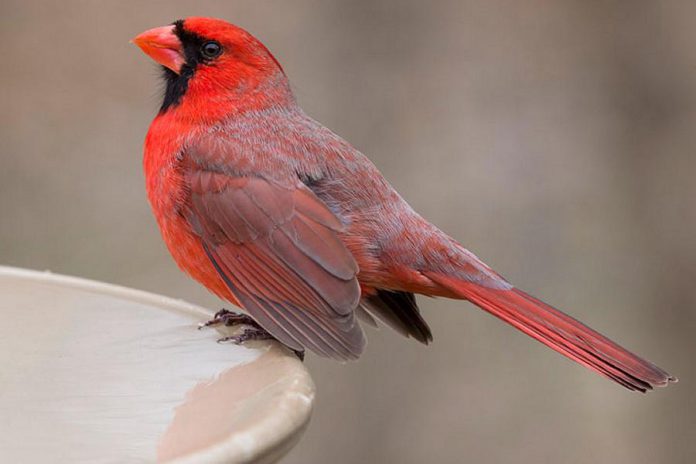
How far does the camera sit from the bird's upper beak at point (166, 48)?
3.12 metres

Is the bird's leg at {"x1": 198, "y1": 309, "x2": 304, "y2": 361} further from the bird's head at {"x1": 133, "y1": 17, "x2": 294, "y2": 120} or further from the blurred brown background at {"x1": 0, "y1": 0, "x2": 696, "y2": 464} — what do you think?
the blurred brown background at {"x1": 0, "y1": 0, "x2": 696, "y2": 464}

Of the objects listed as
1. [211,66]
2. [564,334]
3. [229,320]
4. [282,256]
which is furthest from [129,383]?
[211,66]

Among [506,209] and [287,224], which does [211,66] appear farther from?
[506,209]

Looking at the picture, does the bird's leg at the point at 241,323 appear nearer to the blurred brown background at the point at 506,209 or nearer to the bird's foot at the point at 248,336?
the bird's foot at the point at 248,336

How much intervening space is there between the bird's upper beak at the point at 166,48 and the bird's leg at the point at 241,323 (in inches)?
29.5

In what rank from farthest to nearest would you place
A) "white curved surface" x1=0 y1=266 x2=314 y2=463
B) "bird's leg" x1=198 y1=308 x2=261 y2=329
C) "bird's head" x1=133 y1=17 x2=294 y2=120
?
"bird's head" x1=133 y1=17 x2=294 y2=120 → "bird's leg" x1=198 y1=308 x2=261 y2=329 → "white curved surface" x1=0 y1=266 x2=314 y2=463

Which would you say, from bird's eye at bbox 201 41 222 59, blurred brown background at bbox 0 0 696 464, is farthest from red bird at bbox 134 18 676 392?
blurred brown background at bbox 0 0 696 464

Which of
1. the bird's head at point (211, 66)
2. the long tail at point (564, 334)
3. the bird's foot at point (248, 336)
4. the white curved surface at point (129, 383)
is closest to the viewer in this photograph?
the white curved surface at point (129, 383)

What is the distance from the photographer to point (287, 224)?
2.80 meters

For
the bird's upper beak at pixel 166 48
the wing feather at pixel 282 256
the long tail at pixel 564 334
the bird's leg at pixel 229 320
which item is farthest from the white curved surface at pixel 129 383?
the bird's upper beak at pixel 166 48

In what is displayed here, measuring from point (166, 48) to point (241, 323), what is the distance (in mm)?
855

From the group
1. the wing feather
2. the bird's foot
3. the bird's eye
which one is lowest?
the bird's foot

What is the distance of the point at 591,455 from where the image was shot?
502 cm

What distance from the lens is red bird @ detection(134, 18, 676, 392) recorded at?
2703 mm
